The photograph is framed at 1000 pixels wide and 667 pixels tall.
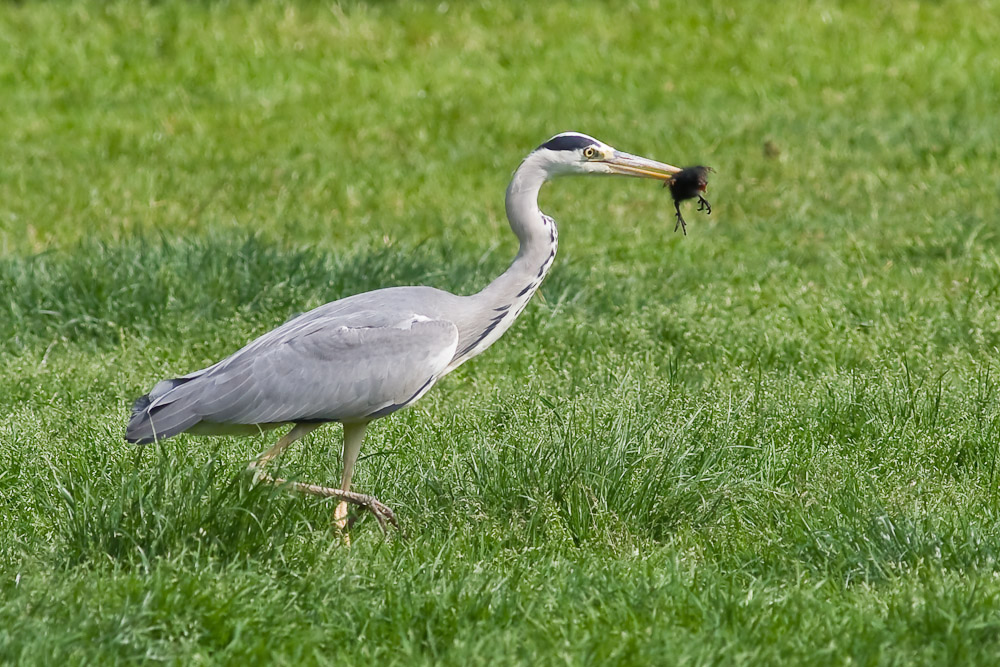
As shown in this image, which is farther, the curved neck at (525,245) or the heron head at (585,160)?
the heron head at (585,160)

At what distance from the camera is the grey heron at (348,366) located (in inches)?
198

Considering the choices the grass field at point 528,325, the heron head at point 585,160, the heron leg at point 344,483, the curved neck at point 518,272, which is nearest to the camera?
the grass field at point 528,325

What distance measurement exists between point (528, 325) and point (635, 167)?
6.98 feet

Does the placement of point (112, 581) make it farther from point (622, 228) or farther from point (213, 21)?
point (213, 21)

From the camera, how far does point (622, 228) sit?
32.1ft

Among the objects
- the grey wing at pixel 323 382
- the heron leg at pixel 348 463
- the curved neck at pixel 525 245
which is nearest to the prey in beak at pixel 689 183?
the curved neck at pixel 525 245

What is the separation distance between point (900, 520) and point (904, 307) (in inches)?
131

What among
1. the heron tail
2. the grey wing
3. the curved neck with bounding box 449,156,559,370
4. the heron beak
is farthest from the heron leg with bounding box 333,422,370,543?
the heron beak

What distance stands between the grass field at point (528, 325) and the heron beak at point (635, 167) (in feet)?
3.01

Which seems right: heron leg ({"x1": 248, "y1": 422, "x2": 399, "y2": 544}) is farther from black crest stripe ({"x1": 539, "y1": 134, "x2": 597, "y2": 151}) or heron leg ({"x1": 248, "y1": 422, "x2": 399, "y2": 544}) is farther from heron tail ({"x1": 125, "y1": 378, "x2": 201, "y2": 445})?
black crest stripe ({"x1": 539, "y1": 134, "x2": 597, "y2": 151})

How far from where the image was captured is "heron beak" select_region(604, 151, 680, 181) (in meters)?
5.45

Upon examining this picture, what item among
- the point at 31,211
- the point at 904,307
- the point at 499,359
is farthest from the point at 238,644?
the point at 31,211

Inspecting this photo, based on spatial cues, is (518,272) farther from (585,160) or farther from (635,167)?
(635,167)

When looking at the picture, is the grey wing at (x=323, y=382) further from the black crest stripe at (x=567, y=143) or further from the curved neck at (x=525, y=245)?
the black crest stripe at (x=567, y=143)
